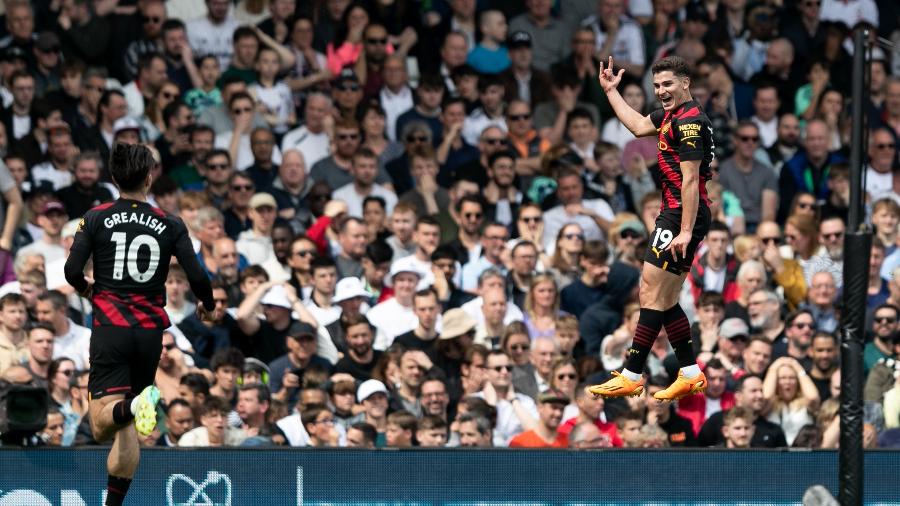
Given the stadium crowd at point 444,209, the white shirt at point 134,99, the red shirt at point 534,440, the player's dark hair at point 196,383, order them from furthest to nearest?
the white shirt at point 134,99, the stadium crowd at point 444,209, the red shirt at point 534,440, the player's dark hair at point 196,383

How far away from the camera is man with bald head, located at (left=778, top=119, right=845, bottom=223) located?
20.0 meters

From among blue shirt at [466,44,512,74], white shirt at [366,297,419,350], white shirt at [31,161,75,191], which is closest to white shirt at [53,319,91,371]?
white shirt at [366,297,419,350]

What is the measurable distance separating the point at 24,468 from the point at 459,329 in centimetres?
434

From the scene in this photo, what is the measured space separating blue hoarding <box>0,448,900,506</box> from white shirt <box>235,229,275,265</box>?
399 cm

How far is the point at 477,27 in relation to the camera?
21.4 metres

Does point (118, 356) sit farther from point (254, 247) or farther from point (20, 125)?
point (20, 125)

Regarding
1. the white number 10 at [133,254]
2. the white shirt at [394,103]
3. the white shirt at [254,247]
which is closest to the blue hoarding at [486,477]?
the white number 10 at [133,254]

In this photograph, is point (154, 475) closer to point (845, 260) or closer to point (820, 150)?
point (845, 260)

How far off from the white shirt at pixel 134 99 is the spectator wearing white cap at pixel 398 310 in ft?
12.7

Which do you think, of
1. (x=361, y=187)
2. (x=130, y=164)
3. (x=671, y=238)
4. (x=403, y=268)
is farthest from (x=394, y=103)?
(x=671, y=238)

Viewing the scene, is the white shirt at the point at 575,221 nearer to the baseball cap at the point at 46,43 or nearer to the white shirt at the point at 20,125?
the white shirt at the point at 20,125

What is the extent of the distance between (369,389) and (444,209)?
3.61 meters

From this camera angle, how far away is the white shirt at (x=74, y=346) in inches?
637

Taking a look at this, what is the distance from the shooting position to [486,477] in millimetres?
14266
